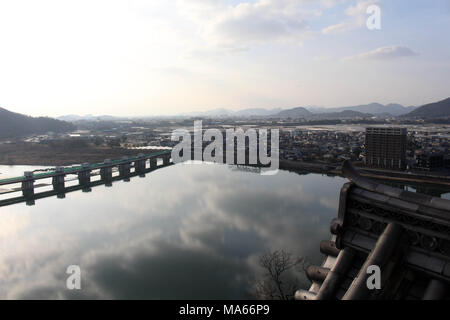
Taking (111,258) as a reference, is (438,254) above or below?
above

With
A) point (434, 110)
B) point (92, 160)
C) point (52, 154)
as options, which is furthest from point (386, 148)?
point (434, 110)

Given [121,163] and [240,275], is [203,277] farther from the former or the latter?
[121,163]

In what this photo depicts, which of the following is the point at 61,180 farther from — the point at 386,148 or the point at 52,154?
the point at 386,148

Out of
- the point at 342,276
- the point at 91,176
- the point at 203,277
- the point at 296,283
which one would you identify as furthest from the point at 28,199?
the point at 342,276

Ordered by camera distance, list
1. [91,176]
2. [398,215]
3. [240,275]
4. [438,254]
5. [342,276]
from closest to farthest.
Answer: [438,254] < [398,215] < [342,276] < [240,275] < [91,176]

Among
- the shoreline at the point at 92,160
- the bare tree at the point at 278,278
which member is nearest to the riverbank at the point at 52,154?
the shoreline at the point at 92,160

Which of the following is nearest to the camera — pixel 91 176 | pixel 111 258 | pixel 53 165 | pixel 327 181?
pixel 111 258

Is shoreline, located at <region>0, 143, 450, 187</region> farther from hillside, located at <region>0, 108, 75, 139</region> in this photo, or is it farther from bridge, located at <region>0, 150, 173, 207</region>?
hillside, located at <region>0, 108, 75, 139</region>

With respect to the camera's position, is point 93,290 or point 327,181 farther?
point 327,181
